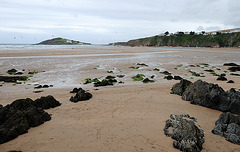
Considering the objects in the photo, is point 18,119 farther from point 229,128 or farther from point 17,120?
point 229,128

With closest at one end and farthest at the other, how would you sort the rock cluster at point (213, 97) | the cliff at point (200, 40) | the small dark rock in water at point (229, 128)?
the small dark rock in water at point (229, 128) → the rock cluster at point (213, 97) → the cliff at point (200, 40)

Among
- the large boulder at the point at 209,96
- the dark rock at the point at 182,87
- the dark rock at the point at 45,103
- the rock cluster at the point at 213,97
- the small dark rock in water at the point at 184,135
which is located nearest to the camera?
the small dark rock in water at the point at 184,135

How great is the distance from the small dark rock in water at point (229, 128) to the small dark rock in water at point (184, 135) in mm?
1122

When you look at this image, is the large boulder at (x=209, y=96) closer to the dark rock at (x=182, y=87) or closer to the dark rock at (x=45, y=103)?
the dark rock at (x=182, y=87)

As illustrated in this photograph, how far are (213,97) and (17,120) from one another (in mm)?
10512

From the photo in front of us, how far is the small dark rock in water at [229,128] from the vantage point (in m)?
5.88

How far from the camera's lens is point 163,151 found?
5.17 meters

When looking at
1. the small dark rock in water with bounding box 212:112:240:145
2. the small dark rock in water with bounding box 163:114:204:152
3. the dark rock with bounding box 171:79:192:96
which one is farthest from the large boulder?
the small dark rock in water with bounding box 163:114:204:152

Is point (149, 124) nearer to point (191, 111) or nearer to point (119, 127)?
point (119, 127)

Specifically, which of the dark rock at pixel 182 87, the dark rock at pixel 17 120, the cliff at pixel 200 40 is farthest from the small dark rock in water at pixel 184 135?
the cliff at pixel 200 40

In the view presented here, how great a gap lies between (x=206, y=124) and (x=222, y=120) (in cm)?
71

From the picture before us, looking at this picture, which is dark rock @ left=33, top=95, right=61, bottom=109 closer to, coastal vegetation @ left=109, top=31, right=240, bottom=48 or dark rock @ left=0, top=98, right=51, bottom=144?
dark rock @ left=0, top=98, right=51, bottom=144

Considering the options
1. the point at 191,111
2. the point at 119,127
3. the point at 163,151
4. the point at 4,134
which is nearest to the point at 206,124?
the point at 191,111

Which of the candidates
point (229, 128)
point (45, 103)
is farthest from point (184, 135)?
point (45, 103)
